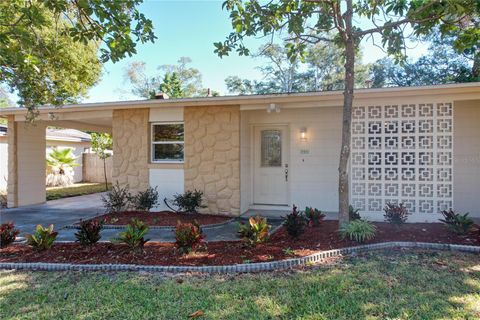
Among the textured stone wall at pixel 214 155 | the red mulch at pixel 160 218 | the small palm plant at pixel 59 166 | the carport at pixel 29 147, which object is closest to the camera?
the red mulch at pixel 160 218

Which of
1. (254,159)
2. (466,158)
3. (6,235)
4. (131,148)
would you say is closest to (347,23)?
(254,159)

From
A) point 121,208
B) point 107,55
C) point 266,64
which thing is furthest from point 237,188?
point 266,64

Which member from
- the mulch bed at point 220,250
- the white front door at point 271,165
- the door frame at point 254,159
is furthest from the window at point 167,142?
the mulch bed at point 220,250

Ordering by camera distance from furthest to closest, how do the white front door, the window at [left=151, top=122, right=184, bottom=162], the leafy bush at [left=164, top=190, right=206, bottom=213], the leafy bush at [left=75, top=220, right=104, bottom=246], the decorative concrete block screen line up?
1. the white front door
2. the window at [left=151, top=122, right=184, bottom=162]
3. the leafy bush at [left=164, top=190, right=206, bottom=213]
4. the decorative concrete block screen
5. the leafy bush at [left=75, top=220, right=104, bottom=246]

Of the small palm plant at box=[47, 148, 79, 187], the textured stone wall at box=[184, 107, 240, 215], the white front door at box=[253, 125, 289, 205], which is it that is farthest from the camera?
the small palm plant at box=[47, 148, 79, 187]

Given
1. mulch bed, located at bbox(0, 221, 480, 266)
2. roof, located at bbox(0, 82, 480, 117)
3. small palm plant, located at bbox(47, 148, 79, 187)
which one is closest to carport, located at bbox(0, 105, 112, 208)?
roof, located at bbox(0, 82, 480, 117)

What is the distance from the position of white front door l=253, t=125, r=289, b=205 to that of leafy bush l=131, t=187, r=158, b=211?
2916 mm

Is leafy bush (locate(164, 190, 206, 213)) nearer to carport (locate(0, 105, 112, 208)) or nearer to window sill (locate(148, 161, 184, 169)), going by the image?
window sill (locate(148, 161, 184, 169))

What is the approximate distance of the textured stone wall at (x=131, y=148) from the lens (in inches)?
363

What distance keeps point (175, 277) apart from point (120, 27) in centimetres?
413

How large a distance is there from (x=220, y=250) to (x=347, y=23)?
453 cm

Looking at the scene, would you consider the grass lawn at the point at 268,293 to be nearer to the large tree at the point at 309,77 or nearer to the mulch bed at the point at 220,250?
the mulch bed at the point at 220,250

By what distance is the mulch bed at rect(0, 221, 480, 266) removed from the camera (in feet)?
15.7

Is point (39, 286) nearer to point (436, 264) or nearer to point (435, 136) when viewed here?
point (436, 264)
